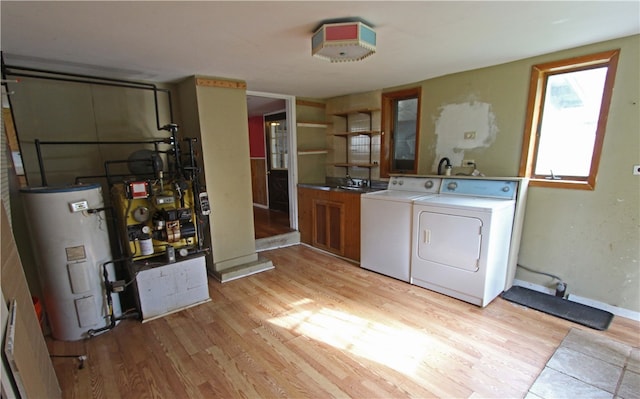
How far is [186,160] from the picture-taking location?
3.33 metres

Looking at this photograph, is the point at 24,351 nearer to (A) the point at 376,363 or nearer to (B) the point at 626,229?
(A) the point at 376,363

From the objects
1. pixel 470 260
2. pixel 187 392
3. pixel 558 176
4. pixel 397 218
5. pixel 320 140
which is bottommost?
pixel 187 392

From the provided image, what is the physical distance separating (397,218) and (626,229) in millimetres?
1847

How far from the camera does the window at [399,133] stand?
3760 mm

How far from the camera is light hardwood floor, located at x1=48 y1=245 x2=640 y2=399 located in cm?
177

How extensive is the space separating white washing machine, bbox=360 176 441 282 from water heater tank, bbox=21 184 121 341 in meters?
2.59

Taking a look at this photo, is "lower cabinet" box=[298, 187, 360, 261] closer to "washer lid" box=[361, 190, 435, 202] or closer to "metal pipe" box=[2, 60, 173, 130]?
"washer lid" box=[361, 190, 435, 202]

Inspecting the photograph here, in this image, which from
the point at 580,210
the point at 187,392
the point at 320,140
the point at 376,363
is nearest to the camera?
the point at 187,392

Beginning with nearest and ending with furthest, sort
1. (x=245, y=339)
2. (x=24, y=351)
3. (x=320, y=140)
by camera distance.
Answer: (x=24, y=351) → (x=245, y=339) → (x=320, y=140)

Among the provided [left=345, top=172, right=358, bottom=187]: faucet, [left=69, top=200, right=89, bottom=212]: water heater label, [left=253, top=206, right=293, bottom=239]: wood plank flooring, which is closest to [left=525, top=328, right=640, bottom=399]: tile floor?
[left=345, top=172, right=358, bottom=187]: faucet

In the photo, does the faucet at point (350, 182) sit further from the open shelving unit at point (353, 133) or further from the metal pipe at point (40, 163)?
the metal pipe at point (40, 163)

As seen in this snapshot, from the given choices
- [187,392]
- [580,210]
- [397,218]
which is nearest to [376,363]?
[187,392]

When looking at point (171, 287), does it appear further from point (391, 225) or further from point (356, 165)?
point (356, 165)

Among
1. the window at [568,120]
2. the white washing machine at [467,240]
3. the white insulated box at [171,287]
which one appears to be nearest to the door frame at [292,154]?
the white insulated box at [171,287]
